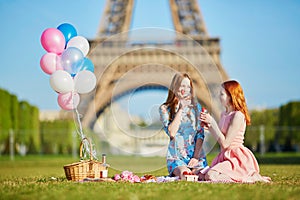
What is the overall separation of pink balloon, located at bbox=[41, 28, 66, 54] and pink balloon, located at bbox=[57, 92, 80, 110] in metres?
0.50

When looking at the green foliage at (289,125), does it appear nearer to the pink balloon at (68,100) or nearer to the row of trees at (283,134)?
the row of trees at (283,134)

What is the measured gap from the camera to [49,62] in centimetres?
554

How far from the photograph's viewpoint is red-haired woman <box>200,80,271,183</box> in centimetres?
478

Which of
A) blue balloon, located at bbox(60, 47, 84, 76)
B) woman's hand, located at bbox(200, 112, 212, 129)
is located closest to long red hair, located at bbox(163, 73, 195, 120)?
woman's hand, located at bbox(200, 112, 212, 129)

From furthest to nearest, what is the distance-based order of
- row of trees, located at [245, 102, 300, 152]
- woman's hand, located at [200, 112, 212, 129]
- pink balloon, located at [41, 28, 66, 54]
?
row of trees, located at [245, 102, 300, 152] → pink balloon, located at [41, 28, 66, 54] → woman's hand, located at [200, 112, 212, 129]

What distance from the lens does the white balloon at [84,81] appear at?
5.55 metres

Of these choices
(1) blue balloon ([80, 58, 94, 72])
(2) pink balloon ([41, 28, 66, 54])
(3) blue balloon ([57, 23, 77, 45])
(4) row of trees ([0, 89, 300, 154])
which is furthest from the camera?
(4) row of trees ([0, 89, 300, 154])

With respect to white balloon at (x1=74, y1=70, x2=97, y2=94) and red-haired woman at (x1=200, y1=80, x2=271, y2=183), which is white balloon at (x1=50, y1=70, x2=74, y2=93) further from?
red-haired woman at (x1=200, y1=80, x2=271, y2=183)

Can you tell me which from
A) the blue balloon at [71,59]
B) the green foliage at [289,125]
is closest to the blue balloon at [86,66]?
the blue balloon at [71,59]

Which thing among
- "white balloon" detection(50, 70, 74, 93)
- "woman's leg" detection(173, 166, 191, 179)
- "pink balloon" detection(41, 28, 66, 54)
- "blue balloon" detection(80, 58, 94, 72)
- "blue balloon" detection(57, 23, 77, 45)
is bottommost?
"woman's leg" detection(173, 166, 191, 179)

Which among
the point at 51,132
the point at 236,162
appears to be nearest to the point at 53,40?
the point at 236,162

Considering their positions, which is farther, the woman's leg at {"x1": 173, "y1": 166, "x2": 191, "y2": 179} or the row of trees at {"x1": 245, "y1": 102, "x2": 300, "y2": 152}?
the row of trees at {"x1": 245, "y1": 102, "x2": 300, "y2": 152}

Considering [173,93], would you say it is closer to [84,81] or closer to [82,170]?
[84,81]

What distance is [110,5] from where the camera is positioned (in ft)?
83.3
